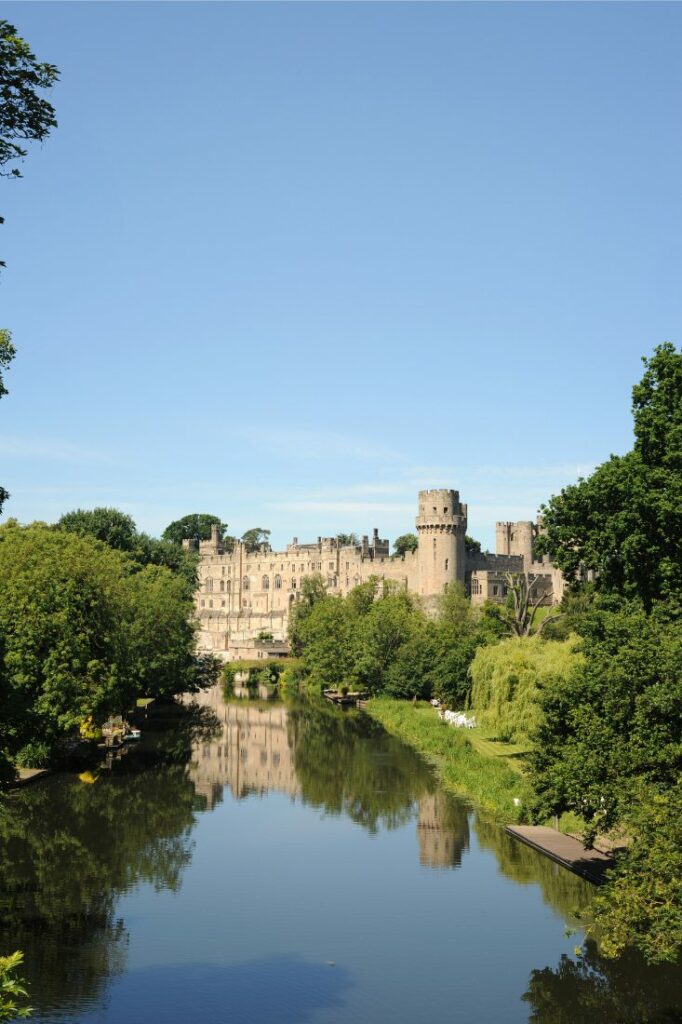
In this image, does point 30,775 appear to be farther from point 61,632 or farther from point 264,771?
point 264,771

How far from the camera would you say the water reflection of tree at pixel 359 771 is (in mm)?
44375

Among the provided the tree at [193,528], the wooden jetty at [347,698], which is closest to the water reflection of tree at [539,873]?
the wooden jetty at [347,698]

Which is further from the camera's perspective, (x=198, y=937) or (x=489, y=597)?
(x=489, y=597)

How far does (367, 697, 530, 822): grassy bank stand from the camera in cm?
4228

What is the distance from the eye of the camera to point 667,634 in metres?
29.1

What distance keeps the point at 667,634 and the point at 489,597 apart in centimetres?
9258

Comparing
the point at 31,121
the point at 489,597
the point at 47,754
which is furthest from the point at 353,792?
the point at 489,597

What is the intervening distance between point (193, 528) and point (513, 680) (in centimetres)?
12459

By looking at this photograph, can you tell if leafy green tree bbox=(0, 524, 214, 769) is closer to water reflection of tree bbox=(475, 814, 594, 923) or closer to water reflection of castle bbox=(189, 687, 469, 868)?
water reflection of castle bbox=(189, 687, 469, 868)

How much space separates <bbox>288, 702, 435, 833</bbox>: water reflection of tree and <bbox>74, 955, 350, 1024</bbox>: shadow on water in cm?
1565

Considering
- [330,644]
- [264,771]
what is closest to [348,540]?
[330,644]

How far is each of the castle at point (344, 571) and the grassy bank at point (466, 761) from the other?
38.8 meters

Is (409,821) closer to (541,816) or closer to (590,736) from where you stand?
(541,816)

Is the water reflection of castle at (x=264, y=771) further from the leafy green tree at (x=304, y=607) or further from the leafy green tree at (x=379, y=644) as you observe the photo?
the leafy green tree at (x=304, y=607)
